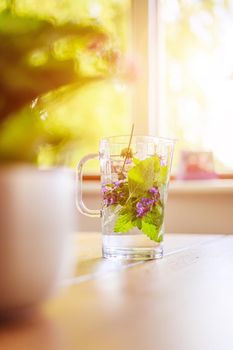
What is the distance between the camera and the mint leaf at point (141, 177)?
2.80 ft

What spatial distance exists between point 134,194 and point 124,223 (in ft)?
0.14

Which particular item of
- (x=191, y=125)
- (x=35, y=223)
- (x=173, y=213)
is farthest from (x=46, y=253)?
(x=191, y=125)

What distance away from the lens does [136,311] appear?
1.68 feet

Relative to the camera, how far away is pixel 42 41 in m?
0.43

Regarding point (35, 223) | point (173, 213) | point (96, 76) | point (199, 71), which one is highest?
point (199, 71)

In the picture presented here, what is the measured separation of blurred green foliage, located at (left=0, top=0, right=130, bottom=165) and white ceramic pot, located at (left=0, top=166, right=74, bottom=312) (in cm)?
2

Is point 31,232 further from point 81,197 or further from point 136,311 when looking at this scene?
point 81,197

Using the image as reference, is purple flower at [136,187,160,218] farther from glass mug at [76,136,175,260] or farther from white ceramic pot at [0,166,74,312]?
white ceramic pot at [0,166,74,312]

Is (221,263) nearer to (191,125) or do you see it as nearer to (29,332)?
(29,332)

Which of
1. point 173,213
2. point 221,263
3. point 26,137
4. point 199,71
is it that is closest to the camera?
point 26,137

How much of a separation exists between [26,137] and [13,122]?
0.05ft

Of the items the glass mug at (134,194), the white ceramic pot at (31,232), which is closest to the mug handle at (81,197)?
the glass mug at (134,194)

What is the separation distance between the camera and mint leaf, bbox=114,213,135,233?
2.79 feet

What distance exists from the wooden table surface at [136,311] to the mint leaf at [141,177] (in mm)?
103
